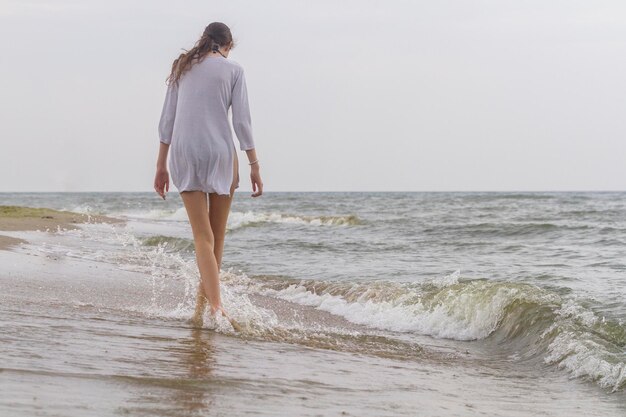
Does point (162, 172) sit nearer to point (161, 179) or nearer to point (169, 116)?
point (161, 179)

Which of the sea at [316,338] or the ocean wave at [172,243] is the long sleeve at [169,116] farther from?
the ocean wave at [172,243]

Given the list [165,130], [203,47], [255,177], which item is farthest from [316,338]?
[203,47]

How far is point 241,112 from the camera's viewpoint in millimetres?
5297

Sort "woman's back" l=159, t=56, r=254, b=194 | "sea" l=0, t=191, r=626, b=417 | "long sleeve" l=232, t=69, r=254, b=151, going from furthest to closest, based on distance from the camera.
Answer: "long sleeve" l=232, t=69, r=254, b=151
"woman's back" l=159, t=56, r=254, b=194
"sea" l=0, t=191, r=626, b=417

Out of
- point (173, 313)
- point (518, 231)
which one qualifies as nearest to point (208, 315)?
point (173, 313)

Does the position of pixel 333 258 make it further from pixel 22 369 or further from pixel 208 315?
pixel 22 369


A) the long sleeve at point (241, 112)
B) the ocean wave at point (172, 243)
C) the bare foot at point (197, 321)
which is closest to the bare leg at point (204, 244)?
the bare foot at point (197, 321)

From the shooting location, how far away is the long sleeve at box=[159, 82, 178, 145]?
5.37 m

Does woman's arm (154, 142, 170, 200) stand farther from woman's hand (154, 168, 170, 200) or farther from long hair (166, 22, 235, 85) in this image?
long hair (166, 22, 235, 85)

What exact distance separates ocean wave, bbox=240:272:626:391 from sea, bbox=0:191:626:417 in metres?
0.02

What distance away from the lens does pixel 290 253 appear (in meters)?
13.8

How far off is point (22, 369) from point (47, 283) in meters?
4.11

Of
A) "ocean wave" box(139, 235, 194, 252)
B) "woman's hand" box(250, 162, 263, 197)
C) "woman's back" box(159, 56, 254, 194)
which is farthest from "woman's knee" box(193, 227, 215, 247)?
"ocean wave" box(139, 235, 194, 252)

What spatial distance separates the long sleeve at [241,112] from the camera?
530cm
